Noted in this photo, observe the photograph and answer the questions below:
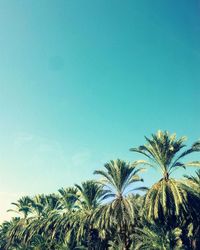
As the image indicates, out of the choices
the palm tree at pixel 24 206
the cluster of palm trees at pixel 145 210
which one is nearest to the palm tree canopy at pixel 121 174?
the cluster of palm trees at pixel 145 210

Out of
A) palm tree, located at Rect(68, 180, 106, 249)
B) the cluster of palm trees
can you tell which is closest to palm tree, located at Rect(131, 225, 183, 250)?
the cluster of palm trees

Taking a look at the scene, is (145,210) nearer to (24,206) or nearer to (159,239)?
(159,239)

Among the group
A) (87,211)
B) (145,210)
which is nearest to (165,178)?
(145,210)

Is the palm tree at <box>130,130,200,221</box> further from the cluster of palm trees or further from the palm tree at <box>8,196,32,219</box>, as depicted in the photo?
the palm tree at <box>8,196,32,219</box>

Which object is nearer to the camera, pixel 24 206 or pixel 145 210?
pixel 145 210

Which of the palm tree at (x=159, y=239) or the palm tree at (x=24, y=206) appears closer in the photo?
the palm tree at (x=159, y=239)

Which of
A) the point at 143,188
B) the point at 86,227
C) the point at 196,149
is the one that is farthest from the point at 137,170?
the point at 86,227

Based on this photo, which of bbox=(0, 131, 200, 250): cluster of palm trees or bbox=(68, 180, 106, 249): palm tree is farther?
bbox=(68, 180, 106, 249): palm tree

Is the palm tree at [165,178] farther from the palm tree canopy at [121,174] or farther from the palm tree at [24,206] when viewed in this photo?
the palm tree at [24,206]

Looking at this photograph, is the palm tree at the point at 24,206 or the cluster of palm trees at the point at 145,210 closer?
the cluster of palm trees at the point at 145,210

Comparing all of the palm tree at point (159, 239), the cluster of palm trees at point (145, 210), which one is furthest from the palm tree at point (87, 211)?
the palm tree at point (159, 239)

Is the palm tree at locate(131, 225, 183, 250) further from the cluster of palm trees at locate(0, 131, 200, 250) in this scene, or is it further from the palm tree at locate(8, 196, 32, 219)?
the palm tree at locate(8, 196, 32, 219)

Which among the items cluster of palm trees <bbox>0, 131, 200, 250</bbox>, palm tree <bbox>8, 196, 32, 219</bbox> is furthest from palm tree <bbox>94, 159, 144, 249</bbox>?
palm tree <bbox>8, 196, 32, 219</bbox>

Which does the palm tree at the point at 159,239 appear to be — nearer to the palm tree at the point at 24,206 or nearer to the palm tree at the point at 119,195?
the palm tree at the point at 119,195
